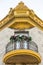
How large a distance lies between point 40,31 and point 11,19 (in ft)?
1.77

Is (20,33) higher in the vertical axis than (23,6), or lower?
lower

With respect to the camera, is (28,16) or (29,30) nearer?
(28,16)

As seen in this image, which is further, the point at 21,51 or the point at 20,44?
the point at 20,44

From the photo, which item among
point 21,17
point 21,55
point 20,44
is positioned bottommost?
point 21,55

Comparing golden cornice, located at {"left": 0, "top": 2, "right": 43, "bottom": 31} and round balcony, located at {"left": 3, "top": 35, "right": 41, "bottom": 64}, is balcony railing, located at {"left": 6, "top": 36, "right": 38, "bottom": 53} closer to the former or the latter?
round balcony, located at {"left": 3, "top": 35, "right": 41, "bottom": 64}

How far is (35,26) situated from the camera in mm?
4648

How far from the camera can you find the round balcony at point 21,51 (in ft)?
14.4

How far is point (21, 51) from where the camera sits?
14.4ft

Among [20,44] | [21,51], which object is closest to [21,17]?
[20,44]

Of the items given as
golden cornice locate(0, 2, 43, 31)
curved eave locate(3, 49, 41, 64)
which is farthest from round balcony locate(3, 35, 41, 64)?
golden cornice locate(0, 2, 43, 31)

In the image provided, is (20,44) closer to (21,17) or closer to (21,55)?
(21,55)

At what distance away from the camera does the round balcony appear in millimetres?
4391

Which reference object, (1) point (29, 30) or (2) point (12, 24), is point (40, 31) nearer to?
(1) point (29, 30)

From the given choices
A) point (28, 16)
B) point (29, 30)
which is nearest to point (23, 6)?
point (28, 16)
